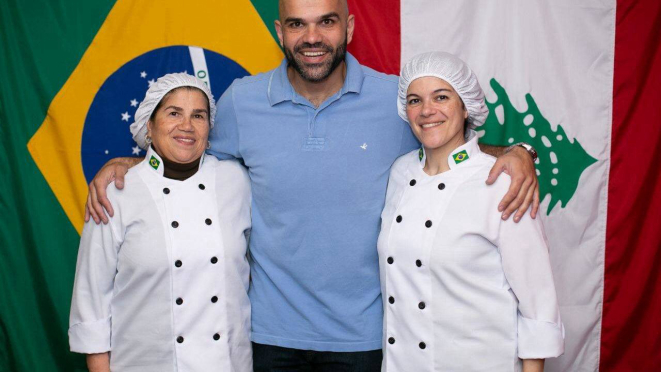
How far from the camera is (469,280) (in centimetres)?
174

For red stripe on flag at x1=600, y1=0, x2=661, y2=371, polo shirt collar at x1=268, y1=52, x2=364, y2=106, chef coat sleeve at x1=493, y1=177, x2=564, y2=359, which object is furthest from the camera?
red stripe on flag at x1=600, y1=0, x2=661, y2=371

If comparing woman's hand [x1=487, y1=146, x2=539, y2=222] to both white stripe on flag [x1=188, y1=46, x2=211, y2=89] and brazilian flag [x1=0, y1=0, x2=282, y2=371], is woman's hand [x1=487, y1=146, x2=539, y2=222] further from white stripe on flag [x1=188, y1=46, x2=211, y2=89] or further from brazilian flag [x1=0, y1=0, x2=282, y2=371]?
white stripe on flag [x1=188, y1=46, x2=211, y2=89]

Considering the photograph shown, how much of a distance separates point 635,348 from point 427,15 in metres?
1.82

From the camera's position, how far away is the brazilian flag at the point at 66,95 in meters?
2.60

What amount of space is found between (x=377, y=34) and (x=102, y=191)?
1367 mm

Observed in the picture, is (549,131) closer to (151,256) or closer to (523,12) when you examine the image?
(523,12)

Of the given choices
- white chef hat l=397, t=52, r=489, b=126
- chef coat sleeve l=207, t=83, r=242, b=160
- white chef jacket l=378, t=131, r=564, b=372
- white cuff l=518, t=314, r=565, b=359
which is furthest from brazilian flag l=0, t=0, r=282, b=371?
white cuff l=518, t=314, r=565, b=359

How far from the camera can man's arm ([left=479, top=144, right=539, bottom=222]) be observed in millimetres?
1702

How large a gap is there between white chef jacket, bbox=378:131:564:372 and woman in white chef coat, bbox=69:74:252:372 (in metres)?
0.56

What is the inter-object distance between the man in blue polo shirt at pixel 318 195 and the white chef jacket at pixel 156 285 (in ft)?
0.59

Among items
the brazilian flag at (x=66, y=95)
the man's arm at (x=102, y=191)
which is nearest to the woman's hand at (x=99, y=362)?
the man's arm at (x=102, y=191)

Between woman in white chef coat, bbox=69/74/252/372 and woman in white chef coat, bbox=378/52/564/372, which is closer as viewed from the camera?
woman in white chef coat, bbox=378/52/564/372

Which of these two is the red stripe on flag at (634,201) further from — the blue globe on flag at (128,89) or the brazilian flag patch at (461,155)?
the blue globe on flag at (128,89)

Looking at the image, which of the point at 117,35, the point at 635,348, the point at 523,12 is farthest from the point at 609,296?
the point at 117,35
